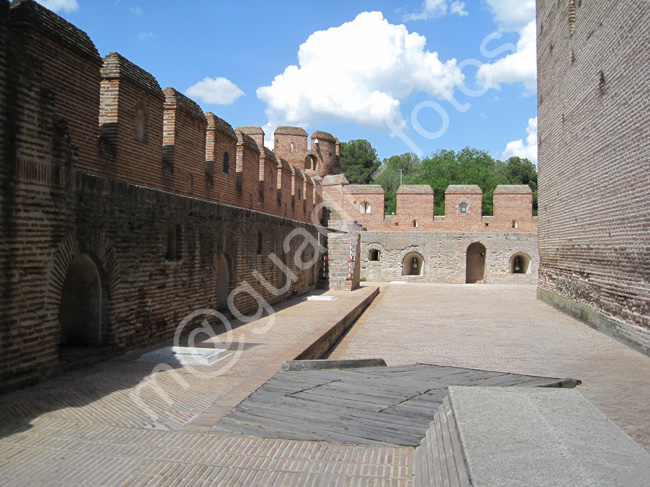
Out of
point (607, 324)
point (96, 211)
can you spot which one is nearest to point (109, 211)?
point (96, 211)

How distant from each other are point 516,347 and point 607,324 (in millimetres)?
2754

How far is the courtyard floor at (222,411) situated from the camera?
3.23 meters

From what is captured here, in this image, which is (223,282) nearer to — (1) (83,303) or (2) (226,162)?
(2) (226,162)

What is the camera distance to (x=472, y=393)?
A: 391 centimetres

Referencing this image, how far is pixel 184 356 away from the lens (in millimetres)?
6348

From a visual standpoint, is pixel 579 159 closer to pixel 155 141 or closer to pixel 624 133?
pixel 624 133

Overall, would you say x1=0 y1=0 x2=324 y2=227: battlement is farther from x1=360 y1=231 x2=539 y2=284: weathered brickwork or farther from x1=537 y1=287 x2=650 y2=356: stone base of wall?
x1=360 y1=231 x2=539 y2=284: weathered brickwork

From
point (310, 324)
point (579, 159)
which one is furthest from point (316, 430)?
point (579, 159)

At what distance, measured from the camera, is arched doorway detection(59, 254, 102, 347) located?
6.39 meters

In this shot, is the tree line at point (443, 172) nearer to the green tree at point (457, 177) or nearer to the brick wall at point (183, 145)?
the green tree at point (457, 177)

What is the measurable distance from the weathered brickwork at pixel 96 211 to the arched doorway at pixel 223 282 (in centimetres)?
3

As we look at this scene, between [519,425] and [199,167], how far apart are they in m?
9.14

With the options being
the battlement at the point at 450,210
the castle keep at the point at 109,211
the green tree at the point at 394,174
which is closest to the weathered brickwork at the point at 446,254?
the battlement at the point at 450,210

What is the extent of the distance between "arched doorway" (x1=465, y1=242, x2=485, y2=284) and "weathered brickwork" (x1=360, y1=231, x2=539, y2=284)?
172 cm
